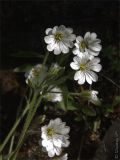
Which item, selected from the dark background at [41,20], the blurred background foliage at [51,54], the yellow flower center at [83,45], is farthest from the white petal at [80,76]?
the dark background at [41,20]

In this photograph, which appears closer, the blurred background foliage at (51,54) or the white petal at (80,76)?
the white petal at (80,76)

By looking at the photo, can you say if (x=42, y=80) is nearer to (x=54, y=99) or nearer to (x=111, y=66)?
(x=54, y=99)

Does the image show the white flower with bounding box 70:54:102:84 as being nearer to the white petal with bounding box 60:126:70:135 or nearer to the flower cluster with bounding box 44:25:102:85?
the flower cluster with bounding box 44:25:102:85

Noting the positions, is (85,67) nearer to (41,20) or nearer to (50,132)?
(50,132)

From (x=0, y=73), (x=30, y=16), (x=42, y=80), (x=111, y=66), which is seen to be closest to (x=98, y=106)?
(x=111, y=66)

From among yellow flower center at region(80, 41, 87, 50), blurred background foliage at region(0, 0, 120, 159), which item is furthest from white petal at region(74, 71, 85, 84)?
blurred background foliage at region(0, 0, 120, 159)

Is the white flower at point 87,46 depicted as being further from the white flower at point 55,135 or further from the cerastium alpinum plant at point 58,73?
the white flower at point 55,135

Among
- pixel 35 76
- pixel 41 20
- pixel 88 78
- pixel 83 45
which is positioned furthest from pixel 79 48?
pixel 41 20
